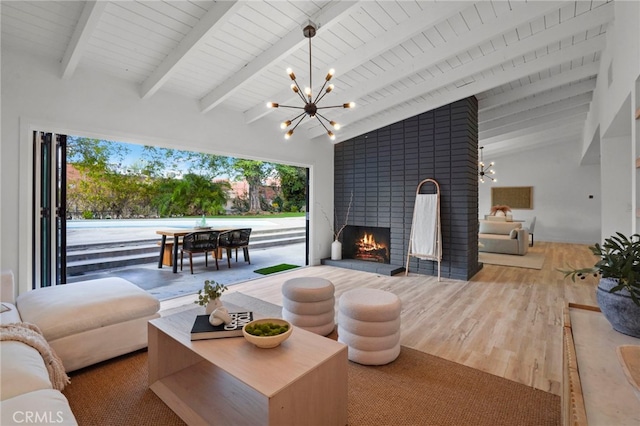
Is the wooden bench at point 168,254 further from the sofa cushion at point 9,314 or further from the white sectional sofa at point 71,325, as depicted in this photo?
the sofa cushion at point 9,314

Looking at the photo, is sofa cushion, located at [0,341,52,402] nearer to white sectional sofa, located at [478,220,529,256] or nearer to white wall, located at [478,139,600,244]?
white sectional sofa, located at [478,220,529,256]

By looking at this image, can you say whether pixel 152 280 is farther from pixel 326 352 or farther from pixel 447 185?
pixel 447 185

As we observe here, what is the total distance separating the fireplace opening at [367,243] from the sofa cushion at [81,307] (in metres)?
4.45

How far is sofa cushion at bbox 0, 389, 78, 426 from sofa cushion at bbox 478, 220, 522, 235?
8.53 m

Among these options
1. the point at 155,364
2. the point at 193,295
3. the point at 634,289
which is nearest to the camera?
the point at 634,289

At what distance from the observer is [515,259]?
262 inches

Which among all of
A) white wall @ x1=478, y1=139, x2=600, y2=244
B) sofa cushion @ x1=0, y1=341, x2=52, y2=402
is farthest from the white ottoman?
white wall @ x1=478, y1=139, x2=600, y2=244

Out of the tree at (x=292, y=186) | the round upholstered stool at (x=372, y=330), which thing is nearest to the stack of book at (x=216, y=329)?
the round upholstered stool at (x=372, y=330)

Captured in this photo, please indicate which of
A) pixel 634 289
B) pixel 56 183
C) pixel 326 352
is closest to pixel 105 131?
pixel 56 183

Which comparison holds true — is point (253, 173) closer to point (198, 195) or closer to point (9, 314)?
point (198, 195)

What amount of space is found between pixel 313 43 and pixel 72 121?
2.73m

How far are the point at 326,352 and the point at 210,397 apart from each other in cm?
86

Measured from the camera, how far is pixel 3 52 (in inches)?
110

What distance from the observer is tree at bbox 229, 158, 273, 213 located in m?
10.3
